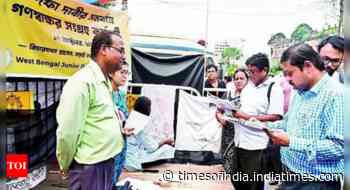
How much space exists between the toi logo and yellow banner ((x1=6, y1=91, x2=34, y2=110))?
0.27m

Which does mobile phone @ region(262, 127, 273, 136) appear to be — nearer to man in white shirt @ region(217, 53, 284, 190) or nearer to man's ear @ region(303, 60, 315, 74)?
man in white shirt @ region(217, 53, 284, 190)

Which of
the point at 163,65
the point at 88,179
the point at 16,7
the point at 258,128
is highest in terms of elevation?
the point at 16,7

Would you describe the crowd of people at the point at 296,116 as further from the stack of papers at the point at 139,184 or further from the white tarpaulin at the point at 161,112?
the stack of papers at the point at 139,184

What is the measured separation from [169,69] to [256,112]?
1.91ft

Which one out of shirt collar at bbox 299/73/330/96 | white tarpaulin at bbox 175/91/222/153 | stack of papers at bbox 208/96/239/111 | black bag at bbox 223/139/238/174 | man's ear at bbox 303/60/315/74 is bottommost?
black bag at bbox 223/139/238/174

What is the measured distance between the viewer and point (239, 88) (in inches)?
95.3

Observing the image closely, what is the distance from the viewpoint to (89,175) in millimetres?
2229

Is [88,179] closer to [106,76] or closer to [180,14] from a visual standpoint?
[106,76]

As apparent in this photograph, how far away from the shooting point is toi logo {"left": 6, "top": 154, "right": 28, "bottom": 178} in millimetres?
2209

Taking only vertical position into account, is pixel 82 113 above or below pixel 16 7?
below

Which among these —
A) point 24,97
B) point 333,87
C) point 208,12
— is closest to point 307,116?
point 333,87

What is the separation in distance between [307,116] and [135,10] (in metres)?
1.13

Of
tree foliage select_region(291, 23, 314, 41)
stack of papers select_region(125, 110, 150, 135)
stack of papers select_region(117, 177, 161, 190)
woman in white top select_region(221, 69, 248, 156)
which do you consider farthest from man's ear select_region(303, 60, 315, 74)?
stack of papers select_region(117, 177, 161, 190)

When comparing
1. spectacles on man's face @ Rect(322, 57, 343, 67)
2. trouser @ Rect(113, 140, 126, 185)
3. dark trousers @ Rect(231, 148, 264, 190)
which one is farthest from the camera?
dark trousers @ Rect(231, 148, 264, 190)
